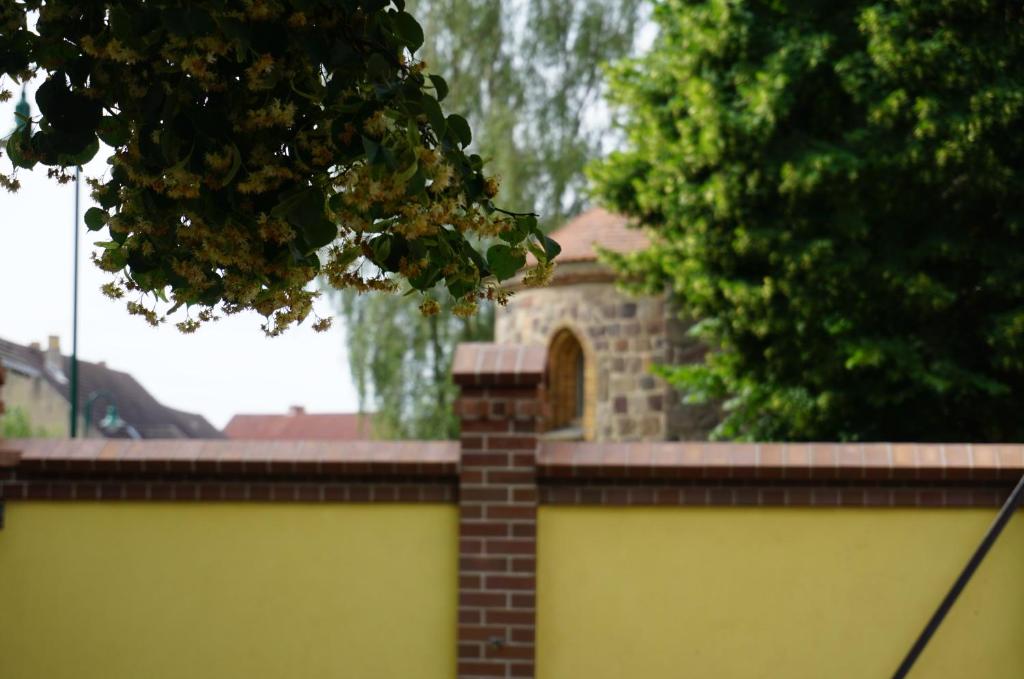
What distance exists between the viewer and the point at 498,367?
5844 mm

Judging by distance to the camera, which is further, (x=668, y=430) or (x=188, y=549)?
(x=668, y=430)

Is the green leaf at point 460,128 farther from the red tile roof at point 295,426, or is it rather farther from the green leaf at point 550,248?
the red tile roof at point 295,426

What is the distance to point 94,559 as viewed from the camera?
6.09 metres

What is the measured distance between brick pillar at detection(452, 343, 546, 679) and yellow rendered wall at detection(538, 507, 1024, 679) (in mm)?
106

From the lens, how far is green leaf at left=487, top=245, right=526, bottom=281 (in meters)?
2.90

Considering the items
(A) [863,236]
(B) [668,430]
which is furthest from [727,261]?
(B) [668,430]

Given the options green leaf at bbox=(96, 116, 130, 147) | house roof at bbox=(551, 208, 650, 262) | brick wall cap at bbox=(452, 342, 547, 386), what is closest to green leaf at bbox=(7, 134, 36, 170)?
green leaf at bbox=(96, 116, 130, 147)

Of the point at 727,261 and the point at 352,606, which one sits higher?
the point at 727,261

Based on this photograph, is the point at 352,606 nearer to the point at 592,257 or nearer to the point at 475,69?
the point at 592,257

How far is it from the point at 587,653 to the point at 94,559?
2447 mm

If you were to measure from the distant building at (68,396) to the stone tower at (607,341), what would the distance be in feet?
62.3

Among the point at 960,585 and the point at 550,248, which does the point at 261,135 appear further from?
the point at 960,585

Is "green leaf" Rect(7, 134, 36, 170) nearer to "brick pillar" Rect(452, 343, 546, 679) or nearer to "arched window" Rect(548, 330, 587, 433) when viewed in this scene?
"brick pillar" Rect(452, 343, 546, 679)

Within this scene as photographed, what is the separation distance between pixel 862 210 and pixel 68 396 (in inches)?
1256
